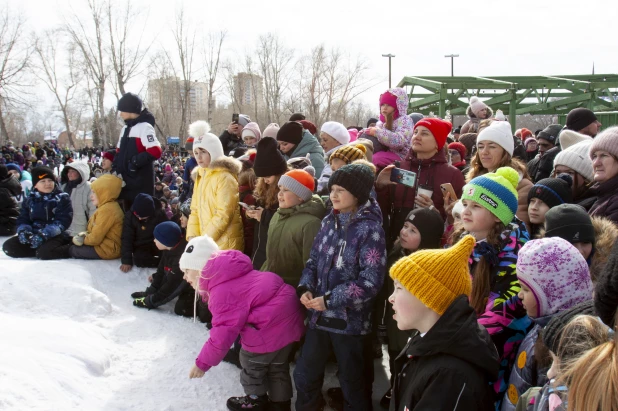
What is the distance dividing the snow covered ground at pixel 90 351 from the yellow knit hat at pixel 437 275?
2055 millimetres

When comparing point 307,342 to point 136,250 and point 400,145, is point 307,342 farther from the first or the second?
point 136,250

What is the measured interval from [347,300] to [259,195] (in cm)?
167

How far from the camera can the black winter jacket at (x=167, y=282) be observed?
16.7 ft

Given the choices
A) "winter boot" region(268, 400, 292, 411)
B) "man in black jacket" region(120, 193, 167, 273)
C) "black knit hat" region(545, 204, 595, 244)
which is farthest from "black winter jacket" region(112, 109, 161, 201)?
"black knit hat" region(545, 204, 595, 244)

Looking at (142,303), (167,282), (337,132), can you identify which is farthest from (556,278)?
(142,303)

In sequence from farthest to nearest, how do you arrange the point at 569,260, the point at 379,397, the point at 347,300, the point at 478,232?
the point at 379,397
the point at 347,300
the point at 478,232
the point at 569,260

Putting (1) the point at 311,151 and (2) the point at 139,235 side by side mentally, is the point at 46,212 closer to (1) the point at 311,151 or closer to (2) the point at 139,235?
(2) the point at 139,235

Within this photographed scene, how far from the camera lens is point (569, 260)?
209 cm

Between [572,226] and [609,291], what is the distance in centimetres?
163

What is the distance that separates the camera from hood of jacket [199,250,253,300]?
335cm

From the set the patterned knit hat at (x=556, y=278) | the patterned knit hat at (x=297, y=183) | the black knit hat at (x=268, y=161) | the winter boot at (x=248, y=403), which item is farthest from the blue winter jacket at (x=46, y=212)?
the patterned knit hat at (x=556, y=278)

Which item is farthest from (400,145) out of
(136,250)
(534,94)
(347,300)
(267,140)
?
(534,94)

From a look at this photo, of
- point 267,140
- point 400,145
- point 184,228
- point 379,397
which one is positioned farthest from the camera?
point 184,228

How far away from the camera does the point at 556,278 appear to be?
2.08m
